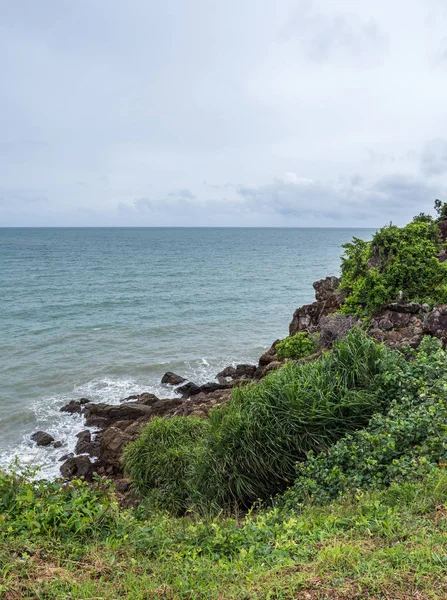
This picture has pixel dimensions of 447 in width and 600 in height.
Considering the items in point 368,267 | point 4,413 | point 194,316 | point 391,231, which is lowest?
point 4,413

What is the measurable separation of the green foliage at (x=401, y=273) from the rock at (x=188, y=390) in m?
7.79

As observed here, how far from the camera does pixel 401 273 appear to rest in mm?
14148

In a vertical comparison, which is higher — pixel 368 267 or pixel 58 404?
pixel 368 267

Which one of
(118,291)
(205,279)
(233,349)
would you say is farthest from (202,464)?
(205,279)

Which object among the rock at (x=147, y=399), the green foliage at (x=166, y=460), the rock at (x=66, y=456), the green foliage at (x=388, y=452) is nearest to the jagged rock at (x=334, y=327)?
the green foliage at (x=166, y=460)

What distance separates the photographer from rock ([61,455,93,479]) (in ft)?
43.0

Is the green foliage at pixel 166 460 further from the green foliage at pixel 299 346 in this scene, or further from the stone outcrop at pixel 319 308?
the stone outcrop at pixel 319 308

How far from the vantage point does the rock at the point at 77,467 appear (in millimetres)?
13118

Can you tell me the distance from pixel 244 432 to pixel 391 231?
11.0 meters

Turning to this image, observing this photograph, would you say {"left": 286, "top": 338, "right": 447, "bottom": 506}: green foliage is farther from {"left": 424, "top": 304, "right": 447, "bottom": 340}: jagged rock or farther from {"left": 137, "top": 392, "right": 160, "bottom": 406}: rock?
{"left": 137, "top": 392, "right": 160, "bottom": 406}: rock

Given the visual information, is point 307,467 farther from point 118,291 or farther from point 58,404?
point 118,291

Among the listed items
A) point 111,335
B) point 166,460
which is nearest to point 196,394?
point 166,460

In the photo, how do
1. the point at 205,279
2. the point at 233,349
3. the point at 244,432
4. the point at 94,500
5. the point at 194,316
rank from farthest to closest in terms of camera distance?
the point at 205,279
the point at 194,316
the point at 233,349
the point at 244,432
the point at 94,500

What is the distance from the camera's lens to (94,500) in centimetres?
569
